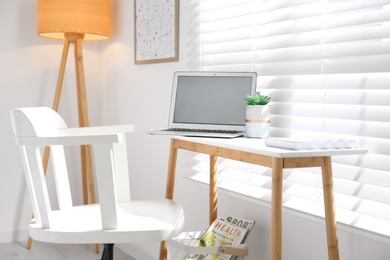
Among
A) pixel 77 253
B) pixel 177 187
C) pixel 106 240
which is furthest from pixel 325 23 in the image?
pixel 77 253

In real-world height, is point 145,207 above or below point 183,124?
below

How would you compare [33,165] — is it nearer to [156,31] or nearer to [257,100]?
[257,100]

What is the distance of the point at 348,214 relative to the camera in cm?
199

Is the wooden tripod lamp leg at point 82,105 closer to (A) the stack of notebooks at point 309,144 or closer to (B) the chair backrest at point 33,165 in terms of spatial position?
(B) the chair backrest at point 33,165

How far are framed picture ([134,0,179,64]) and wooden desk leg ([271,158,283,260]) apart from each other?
1449 mm

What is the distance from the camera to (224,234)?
2.35 meters

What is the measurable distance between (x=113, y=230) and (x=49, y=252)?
1857 millimetres

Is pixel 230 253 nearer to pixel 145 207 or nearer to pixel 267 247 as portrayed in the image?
pixel 267 247

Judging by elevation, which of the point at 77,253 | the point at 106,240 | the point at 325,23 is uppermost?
the point at 325,23

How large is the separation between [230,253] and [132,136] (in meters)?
1.53

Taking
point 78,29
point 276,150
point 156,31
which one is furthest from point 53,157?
point 78,29

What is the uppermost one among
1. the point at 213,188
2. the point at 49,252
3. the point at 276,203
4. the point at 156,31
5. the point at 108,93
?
the point at 156,31

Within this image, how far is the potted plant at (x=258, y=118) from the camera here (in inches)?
84.1

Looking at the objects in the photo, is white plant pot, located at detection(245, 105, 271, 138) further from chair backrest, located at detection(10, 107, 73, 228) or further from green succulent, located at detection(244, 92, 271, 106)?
chair backrest, located at detection(10, 107, 73, 228)
